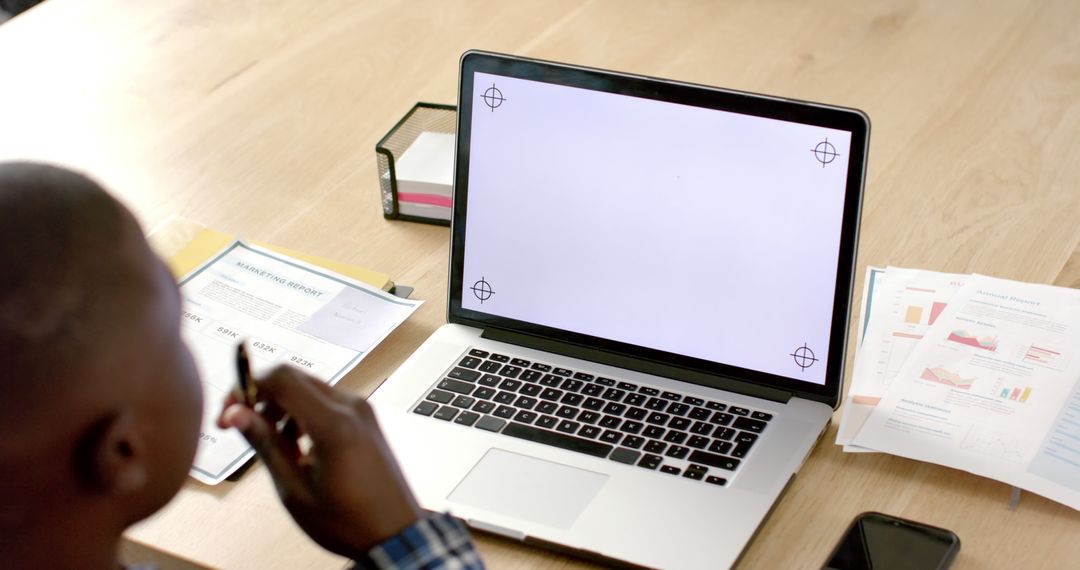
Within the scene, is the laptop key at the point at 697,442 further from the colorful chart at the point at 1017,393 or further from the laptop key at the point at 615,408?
the colorful chart at the point at 1017,393

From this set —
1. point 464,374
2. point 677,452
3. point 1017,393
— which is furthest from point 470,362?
point 1017,393

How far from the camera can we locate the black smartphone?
86 cm

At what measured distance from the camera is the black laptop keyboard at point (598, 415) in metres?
0.95

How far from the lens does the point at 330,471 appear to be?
0.78 m

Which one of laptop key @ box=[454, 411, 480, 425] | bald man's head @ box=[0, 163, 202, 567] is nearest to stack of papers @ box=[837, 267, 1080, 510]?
laptop key @ box=[454, 411, 480, 425]

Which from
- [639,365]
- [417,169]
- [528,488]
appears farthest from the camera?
[417,169]

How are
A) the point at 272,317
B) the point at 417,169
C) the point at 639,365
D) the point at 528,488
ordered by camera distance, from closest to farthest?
the point at 528,488 < the point at 639,365 < the point at 272,317 < the point at 417,169

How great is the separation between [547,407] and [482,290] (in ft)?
0.46

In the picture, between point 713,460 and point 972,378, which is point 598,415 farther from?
point 972,378

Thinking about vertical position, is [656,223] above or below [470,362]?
above

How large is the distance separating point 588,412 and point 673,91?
286mm

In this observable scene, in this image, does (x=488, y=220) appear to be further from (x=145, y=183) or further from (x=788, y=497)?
(x=145, y=183)

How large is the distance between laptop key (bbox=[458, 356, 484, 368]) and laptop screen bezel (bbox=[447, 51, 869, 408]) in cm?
4

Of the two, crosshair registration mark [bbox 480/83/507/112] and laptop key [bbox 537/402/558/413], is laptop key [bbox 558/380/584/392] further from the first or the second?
crosshair registration mark [bbox 480/83/507/112]
